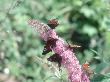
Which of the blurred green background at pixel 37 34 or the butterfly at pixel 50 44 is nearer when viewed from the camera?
the butterfly at pixel 50 44

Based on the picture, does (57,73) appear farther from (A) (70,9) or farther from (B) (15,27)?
(A) (70,9)

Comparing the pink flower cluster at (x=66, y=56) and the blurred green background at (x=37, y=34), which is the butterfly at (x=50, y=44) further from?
the blurred green background at (x=37, y=34)

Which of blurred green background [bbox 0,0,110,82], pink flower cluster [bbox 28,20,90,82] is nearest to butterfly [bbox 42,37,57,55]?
pink flower cluster [bbox 28,20,90,82]

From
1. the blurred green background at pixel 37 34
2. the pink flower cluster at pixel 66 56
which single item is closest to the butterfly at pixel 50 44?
the pink flower cluster at pixel 66 56

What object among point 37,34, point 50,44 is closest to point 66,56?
point 50,44

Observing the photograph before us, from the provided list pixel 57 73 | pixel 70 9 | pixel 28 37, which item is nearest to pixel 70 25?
pixel 70 9

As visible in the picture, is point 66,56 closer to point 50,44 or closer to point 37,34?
point 50,44

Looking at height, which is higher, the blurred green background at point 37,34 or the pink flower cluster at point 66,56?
the blurred green background at point 37,34
